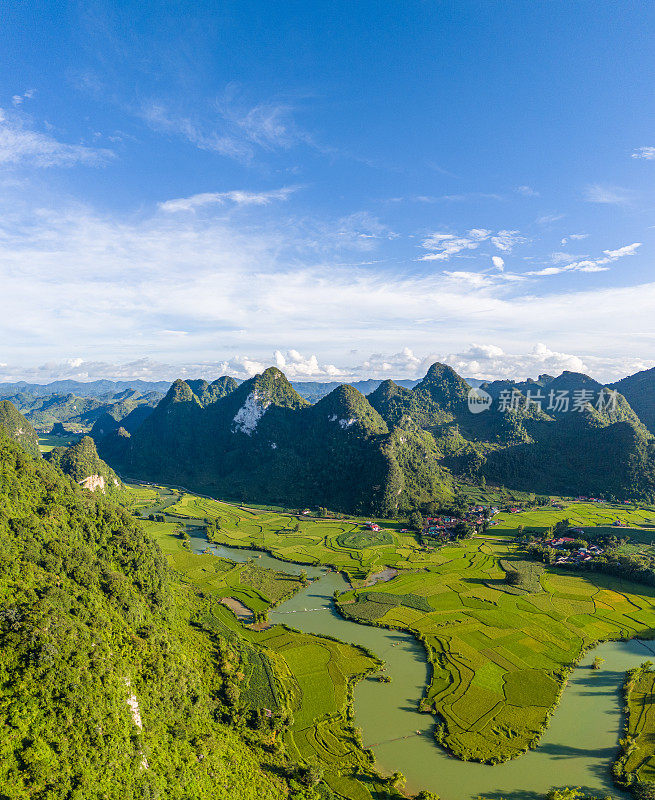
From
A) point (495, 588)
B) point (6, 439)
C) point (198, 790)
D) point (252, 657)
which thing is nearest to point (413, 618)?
point (495, 588)

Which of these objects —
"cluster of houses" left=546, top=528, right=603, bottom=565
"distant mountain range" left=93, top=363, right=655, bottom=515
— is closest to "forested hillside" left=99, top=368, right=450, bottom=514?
"distant mountain range" left=93, top=363, right=655, bottom=515

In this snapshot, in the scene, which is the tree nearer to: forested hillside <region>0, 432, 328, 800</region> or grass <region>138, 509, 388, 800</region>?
grass <region>138, 509, 388, 800</region>

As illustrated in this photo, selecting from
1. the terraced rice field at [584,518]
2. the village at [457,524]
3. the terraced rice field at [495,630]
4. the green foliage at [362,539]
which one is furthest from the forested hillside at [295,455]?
the terraced rice field at [495,630]

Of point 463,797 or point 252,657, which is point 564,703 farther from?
point 252,657

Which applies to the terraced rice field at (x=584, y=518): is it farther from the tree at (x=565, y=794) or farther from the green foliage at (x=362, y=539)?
the tree at (x=565, y=794)

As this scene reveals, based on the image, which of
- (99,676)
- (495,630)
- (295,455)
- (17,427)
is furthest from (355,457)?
(17,427)
